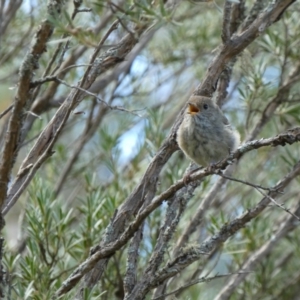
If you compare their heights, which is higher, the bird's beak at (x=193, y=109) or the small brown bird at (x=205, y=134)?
the bird's beak at (x=193, y=109)

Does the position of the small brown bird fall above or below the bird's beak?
below

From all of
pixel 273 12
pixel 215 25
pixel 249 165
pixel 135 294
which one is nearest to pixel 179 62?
pixel 215 25

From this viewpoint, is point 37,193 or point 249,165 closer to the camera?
point 37,193

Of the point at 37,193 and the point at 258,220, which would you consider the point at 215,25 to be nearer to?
the point at 258,220

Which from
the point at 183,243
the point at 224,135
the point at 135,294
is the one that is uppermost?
the point at 224,135

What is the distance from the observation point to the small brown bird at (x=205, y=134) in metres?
2.31

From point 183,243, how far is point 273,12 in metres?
0.90

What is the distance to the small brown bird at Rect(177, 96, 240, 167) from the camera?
7.58ft

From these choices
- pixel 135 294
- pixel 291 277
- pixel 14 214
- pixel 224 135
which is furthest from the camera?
pixel 14 214

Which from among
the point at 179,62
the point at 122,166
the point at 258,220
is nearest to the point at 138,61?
the point at 179,62

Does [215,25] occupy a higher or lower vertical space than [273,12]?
higher

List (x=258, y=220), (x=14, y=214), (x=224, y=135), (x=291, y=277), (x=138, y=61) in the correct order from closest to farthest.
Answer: (x=224, y=135) → (x=258, y=220) → (x=291, y=277) → (x=138, y=61) → (x=14, y=214)

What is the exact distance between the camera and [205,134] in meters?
2.41

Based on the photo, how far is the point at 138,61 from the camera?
367 cm
